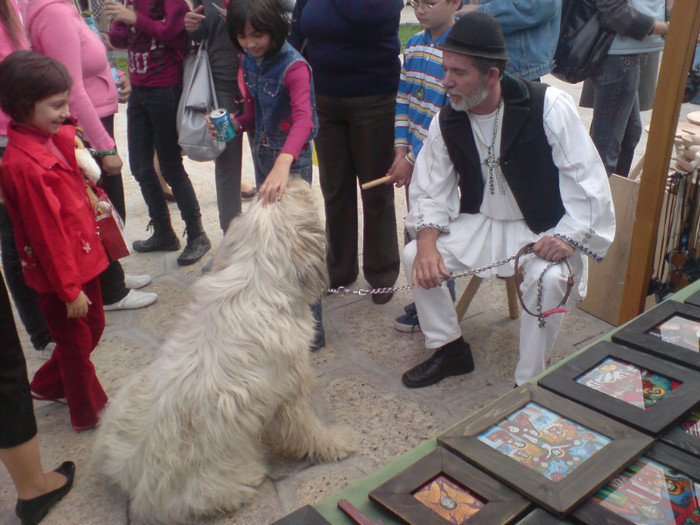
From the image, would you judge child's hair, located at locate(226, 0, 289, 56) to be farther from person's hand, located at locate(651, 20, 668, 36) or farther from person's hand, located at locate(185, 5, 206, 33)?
person's hand, located at locate(651, 20, 668, 36)

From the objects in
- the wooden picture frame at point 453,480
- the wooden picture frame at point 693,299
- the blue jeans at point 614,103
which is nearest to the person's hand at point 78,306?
the wooden picture frame at point 453,480

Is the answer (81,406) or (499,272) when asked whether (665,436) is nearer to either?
(499,272)

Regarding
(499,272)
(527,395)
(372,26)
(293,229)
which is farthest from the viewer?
(372,26)

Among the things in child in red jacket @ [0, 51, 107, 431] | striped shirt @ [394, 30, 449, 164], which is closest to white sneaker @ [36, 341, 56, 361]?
child in red jacket @ [0, 51, 107, 431]

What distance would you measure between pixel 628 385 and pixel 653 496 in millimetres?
424

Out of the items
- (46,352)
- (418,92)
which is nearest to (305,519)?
(418,92)

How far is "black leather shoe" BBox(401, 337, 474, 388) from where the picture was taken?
3.15 meters

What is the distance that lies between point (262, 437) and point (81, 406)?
0.99 meters

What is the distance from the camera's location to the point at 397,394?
311 cm

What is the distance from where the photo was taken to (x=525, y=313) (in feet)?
9.08

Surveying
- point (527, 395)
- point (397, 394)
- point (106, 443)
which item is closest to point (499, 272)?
point (397, 394)

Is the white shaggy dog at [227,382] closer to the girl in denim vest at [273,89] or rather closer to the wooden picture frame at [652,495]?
the girl in denim vest at [273,89]

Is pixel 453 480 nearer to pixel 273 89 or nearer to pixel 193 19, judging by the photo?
pixel 273 89

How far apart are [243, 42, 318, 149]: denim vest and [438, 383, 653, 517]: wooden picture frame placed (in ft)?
5.64
